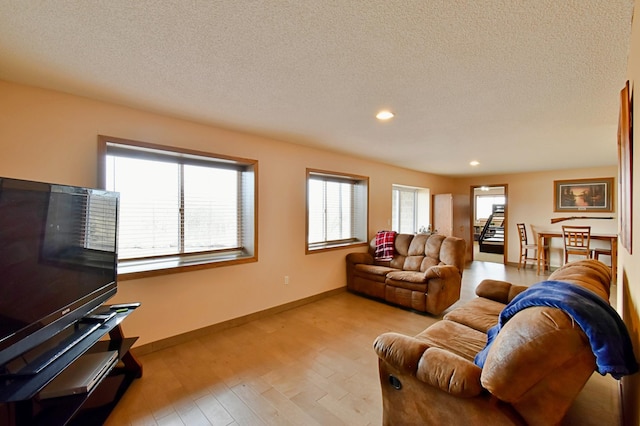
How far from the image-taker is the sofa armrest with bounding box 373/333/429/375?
1432 mm

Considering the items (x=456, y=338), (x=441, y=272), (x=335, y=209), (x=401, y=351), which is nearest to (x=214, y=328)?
(x=401, y=351)

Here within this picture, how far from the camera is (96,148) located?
7.46 ft

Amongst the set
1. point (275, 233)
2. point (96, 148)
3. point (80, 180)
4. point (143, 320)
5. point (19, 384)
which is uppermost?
point (96, 148)

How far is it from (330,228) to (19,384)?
3.69 metres

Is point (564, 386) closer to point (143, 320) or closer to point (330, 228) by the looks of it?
point (143, 320)

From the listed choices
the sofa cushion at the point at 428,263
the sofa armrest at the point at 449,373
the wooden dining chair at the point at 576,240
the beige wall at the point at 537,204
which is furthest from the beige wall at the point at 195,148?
the beige wall at the point at 537,204

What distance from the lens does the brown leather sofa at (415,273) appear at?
11.3 ft

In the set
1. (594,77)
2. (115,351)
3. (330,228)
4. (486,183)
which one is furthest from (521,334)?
(486,183)

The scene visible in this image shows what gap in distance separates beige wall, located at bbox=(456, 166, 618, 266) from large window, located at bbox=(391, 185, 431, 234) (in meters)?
1.80

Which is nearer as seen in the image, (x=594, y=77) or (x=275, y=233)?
(x=594, y=77)

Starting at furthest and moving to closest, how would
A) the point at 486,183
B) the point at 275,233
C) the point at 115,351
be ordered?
the point at 486,183, the point at 275,233, the point at 115,351

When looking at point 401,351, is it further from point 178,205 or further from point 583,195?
point 583,195

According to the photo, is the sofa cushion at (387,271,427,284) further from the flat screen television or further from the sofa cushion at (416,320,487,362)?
the flat screen television

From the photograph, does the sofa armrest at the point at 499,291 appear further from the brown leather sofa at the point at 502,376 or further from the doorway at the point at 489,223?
the doorway at the point at 489,223
